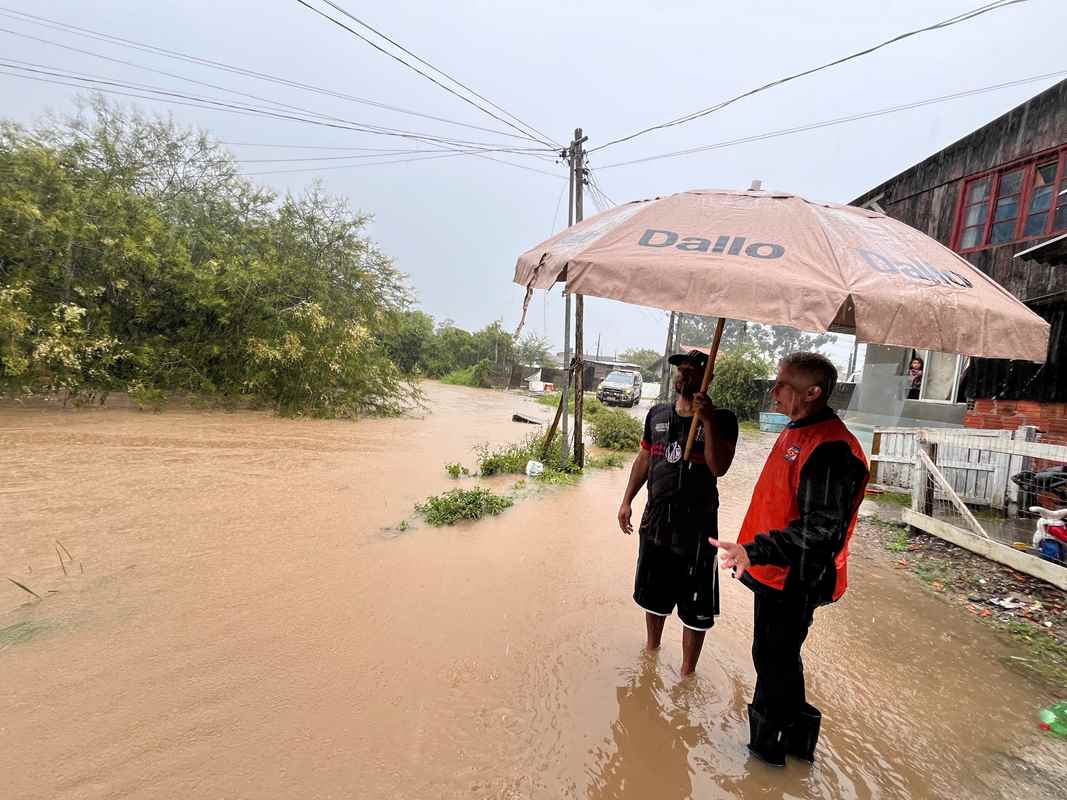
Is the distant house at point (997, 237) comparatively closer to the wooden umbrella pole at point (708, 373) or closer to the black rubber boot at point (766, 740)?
the wooden umbrella pole at point (708, 373)

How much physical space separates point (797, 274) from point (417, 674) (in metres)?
2.89

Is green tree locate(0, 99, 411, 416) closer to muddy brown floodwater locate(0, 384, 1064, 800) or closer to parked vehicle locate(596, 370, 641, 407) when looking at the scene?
muddy brown floodwater locate(0, 384, 1064, 800)

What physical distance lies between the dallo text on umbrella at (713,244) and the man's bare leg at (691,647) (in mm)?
2117

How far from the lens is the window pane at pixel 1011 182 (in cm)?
886

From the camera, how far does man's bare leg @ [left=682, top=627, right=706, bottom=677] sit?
2842 mm

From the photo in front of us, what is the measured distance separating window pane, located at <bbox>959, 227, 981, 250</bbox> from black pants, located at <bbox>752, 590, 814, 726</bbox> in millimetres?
11200

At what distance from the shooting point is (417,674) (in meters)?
2.93

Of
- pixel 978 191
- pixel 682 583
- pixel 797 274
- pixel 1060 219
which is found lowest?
pixel 682 583

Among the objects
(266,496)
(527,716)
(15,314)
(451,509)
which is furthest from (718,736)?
(15,314)

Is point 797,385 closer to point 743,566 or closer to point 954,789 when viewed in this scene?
point 743,566

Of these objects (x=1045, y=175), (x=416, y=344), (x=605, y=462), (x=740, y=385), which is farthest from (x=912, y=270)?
(x=416, y=344)

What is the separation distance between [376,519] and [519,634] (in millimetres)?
2783

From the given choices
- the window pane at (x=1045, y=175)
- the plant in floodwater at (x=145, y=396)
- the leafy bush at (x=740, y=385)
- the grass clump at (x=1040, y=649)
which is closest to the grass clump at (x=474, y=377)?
the leafy bush at (x=740, y=385)

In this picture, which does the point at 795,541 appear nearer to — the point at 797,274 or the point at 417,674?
the point at 797,274
